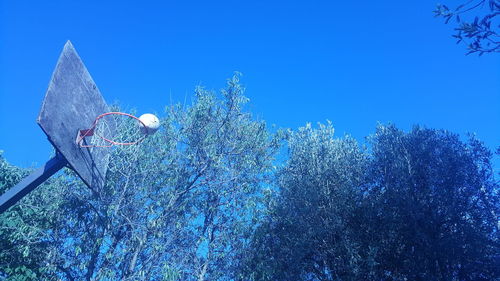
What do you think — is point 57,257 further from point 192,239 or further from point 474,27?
point 474,27

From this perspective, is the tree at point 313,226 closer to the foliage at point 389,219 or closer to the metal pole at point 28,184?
the foliage at point 389,219

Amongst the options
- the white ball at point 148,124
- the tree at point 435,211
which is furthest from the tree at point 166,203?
the tree at point 435,211

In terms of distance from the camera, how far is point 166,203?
10.3 metres

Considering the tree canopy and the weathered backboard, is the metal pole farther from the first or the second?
the tree canopy

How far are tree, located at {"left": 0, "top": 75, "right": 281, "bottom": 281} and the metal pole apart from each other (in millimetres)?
3076

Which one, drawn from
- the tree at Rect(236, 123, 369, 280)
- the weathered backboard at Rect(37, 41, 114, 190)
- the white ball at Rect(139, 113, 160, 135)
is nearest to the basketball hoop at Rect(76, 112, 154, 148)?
the white ball at Rect(139, 113, 160, 135)

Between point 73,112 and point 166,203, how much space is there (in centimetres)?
549

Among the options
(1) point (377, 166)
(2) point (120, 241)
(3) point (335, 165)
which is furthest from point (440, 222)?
(2) point (120, 241)

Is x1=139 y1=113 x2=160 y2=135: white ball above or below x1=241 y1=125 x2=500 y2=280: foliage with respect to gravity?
below

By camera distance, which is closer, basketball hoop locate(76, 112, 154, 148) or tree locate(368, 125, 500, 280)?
basketball hoop locate(76, 112, 154, 148)

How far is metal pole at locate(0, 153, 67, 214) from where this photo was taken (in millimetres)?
4498

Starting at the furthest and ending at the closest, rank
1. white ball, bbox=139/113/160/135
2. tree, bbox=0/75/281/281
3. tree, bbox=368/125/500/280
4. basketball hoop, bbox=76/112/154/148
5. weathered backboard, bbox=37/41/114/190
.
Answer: tree, bbox=368/125/500/280 → tree, bbox=0/75/281/281 → white ball, bbox=139/113/160/135 → basketball hoop, bbox=76/112/154/148 → weathered backboard, bbox=37/41/114/190

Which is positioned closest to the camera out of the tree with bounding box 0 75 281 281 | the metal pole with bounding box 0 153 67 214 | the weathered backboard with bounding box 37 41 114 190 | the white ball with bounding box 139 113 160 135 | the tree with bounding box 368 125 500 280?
the metal pole with bounding box 0 153 67 214

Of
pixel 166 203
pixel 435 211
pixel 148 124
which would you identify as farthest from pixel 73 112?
pixel 435 211
